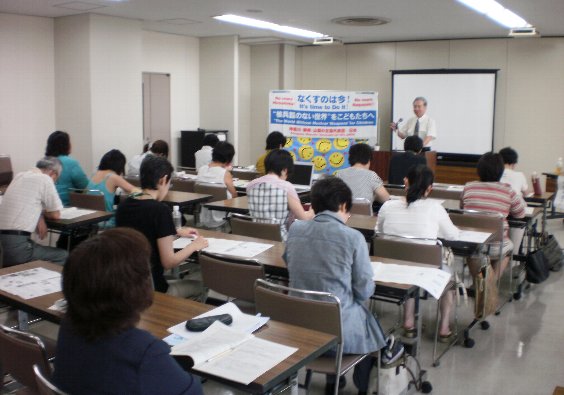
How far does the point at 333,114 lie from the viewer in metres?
9.72

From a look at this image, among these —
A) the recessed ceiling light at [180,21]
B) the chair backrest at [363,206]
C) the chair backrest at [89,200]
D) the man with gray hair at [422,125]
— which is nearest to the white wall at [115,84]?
the recessed ceiling light at [180,21]

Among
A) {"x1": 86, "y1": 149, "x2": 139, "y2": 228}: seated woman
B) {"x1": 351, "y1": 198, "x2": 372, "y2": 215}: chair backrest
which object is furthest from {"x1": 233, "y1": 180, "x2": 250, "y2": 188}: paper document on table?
{"x1": 351, "y1": 198, "x2": 372, "y2": 215}: chair backrest

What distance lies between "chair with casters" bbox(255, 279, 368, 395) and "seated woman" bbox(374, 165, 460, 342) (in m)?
1.35

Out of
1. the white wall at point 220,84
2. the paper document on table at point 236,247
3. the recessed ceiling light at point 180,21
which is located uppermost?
the recessed ceiling light at point 180,21

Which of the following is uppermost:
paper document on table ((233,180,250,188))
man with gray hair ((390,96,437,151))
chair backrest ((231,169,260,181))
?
man with gray hair ((390,96,437,151))

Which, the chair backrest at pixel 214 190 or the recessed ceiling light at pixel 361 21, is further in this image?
the recessed ceiling light at pixel 361 21

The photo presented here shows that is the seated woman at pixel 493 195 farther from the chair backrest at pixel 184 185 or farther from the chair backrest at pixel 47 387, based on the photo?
the chair backrest at pixel 47 387

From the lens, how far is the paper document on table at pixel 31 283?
2.80 meters

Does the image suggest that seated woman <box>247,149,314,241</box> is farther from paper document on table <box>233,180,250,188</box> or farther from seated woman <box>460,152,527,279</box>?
paper document on table <box>233,180,250,188</box>

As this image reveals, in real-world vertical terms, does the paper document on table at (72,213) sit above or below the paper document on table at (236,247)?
above

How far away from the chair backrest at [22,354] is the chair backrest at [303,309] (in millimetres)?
1018

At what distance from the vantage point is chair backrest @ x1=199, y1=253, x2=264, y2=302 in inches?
125

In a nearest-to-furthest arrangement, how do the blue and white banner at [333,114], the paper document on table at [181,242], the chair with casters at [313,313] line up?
1. the chair with casters at [313,313]
2. the paper document on table at [181,242]
3. the blue and white banner at [333,114]

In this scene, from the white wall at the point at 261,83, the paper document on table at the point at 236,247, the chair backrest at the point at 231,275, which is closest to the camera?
the chair backrest at the point at 231,275
